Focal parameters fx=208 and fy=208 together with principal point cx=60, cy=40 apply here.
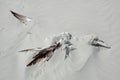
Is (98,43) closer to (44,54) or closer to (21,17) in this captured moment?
(44,54)

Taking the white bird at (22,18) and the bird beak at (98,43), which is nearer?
the bird beak at (98,43)

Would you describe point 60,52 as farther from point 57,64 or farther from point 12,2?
point 12,2

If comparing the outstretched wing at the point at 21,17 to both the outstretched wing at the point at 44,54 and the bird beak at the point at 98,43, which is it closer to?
the outstretched wing at the point at 44,54

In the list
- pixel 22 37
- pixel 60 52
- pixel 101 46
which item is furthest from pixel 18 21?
pixel 101 46

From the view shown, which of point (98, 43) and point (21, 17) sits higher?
point (21, 17)

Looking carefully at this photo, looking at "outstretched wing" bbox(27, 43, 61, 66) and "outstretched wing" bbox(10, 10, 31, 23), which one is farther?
"outstretched wing" bbox(10, 10, 31, 23)

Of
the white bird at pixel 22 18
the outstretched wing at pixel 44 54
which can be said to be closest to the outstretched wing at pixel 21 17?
the white bird at pixel 22 18

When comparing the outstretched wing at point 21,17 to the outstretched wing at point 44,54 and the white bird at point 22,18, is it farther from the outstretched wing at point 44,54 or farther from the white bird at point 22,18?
the outstretched wing at point 44,54

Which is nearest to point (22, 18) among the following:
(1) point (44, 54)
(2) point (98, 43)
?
(1) point (44, 54)

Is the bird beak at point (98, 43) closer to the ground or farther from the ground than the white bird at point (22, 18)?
closer to the ground

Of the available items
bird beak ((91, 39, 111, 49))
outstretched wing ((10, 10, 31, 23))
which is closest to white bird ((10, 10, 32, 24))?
outstretched wing ((10, 10, 31, 23))

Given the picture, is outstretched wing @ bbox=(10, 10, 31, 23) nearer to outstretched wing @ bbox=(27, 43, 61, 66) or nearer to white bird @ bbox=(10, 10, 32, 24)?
white bird @ bbox=(10, 10, 32, 24)
